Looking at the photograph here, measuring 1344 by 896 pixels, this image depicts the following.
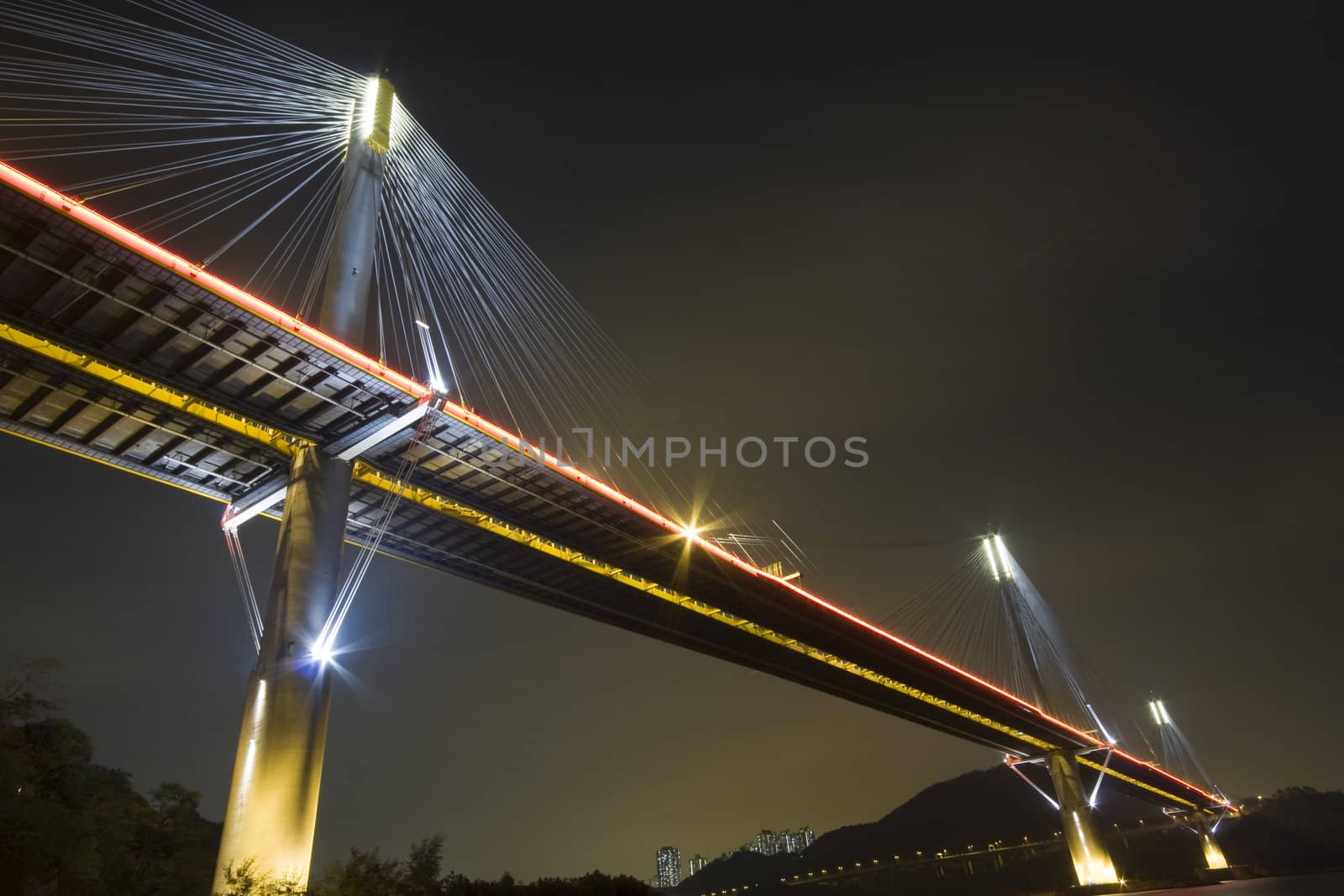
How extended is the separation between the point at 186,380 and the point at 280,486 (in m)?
3.75

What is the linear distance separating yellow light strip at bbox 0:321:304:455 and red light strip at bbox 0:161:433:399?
333cm

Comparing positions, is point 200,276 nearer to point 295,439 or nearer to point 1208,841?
point 295,439

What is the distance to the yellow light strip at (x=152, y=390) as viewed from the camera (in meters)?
16.8

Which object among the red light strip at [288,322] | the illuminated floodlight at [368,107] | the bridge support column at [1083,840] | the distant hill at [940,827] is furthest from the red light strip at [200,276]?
the distant hill at [940,827]

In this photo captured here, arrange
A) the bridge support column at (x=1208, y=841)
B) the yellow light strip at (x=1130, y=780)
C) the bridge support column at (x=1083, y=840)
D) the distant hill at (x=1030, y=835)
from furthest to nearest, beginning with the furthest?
the distant hill at (x=1030, y=835) → the bridge support column at (x=1208, y=841) → the yellow light strip at (x=1130, y=780) → the bridge support column at (x=1083, y=840)

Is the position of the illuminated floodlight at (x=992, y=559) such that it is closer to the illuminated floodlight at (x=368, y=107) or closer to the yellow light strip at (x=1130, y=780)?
the yellow light strip at (x=1130, y=780)

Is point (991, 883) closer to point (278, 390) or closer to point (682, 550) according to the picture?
point (682, 550)

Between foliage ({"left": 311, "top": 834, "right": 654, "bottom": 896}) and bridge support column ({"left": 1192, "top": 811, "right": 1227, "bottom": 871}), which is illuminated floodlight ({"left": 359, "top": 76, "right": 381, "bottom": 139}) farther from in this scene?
bridge support column ({"left": 1192, "top": 811, "right": 1227, "bottom": 871})

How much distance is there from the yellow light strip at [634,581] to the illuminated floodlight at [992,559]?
15874 millimetres

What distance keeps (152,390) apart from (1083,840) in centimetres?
6090

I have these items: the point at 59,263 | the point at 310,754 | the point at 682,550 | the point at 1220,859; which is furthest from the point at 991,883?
the point at 59,263

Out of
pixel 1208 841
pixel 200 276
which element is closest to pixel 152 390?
pixel 200 276

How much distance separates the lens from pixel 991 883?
329ft

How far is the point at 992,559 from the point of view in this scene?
7169 centimetres
